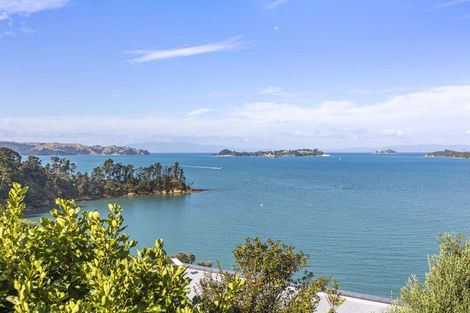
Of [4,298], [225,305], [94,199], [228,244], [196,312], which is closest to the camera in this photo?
[4,298]

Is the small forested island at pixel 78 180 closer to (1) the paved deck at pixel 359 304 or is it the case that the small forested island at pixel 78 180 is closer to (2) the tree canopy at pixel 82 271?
(1) the paved deck at pixel 359 304

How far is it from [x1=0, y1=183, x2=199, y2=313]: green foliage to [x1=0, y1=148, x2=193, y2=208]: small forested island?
81327 mm

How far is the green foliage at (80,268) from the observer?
16.7 feet

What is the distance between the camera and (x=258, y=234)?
59062mm

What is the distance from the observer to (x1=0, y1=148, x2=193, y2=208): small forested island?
86812mm

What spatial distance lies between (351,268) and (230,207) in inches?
1772

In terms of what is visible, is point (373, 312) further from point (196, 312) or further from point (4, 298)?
point (4, 298)

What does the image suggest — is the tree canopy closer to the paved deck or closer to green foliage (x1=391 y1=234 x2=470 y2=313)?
green foliage (x1=391 y1=234 x2=470 y2=313)

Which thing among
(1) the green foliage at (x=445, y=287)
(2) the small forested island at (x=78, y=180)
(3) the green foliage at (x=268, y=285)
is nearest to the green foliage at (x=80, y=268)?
(3) the green foliage at (x=268, y=285)

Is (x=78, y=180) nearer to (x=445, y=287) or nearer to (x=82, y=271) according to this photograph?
(x=445, y=287)

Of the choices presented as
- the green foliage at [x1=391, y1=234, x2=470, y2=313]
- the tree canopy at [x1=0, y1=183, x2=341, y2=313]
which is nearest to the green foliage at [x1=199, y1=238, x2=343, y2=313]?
the green foliage at [x1=391, y1=234, x2=470, y2=313]

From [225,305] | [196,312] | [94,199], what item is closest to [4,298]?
[196,312]

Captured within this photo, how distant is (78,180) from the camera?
342ft

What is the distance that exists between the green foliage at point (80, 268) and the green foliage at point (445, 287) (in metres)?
10.8
